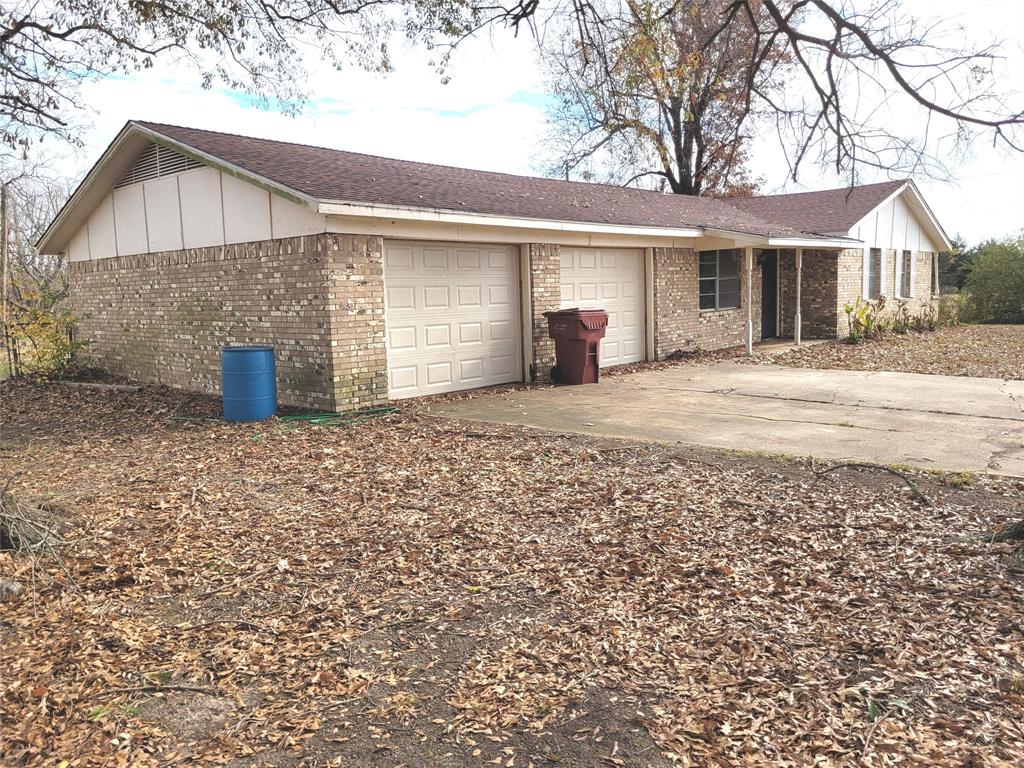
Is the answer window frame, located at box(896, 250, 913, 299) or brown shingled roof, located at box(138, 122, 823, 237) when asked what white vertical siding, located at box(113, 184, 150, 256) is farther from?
window frame, located at box(896, 250, 913, 299)

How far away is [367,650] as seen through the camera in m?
3.70

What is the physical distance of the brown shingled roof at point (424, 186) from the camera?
401 inches

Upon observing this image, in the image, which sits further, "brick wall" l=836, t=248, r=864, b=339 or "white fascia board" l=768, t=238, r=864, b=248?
"brick wall" l=836, t=248, r=864, b=339

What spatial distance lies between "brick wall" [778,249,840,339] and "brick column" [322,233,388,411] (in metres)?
13.8

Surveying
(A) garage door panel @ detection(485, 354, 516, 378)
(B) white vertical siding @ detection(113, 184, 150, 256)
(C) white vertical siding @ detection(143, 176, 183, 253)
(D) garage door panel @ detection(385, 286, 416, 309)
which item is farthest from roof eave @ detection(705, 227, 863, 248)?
(B) white vertical siding @ detection(113, 184, 150, 256)

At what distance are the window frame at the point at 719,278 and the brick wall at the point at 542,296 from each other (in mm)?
5129

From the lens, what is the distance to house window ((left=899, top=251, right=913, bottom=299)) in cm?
2405

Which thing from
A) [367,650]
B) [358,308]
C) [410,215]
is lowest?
[367,650]

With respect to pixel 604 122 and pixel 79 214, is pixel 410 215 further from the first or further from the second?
pixel 79 214

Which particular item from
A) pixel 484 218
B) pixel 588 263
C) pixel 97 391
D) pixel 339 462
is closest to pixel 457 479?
pixel 339 462

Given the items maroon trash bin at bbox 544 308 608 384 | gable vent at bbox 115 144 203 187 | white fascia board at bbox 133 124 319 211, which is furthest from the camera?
maroon trash bin at bbox 544 308 608 384

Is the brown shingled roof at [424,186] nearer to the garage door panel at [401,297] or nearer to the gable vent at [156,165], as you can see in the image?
the gable vent at [156,165]

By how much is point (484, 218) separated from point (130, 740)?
8.95 metres

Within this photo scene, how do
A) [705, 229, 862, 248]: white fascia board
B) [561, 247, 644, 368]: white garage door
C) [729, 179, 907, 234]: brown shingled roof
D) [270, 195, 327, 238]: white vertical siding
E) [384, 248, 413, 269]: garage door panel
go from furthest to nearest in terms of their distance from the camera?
[729, 179, 907, 234]: brown shingled roof
[705, 229, 862, 248]: white fascia board
[561, 247, 644, 368]: white garage door
[384, 248, 413, 269]: garage door panel
[270, 195, 327, 238]: white vertical siding
